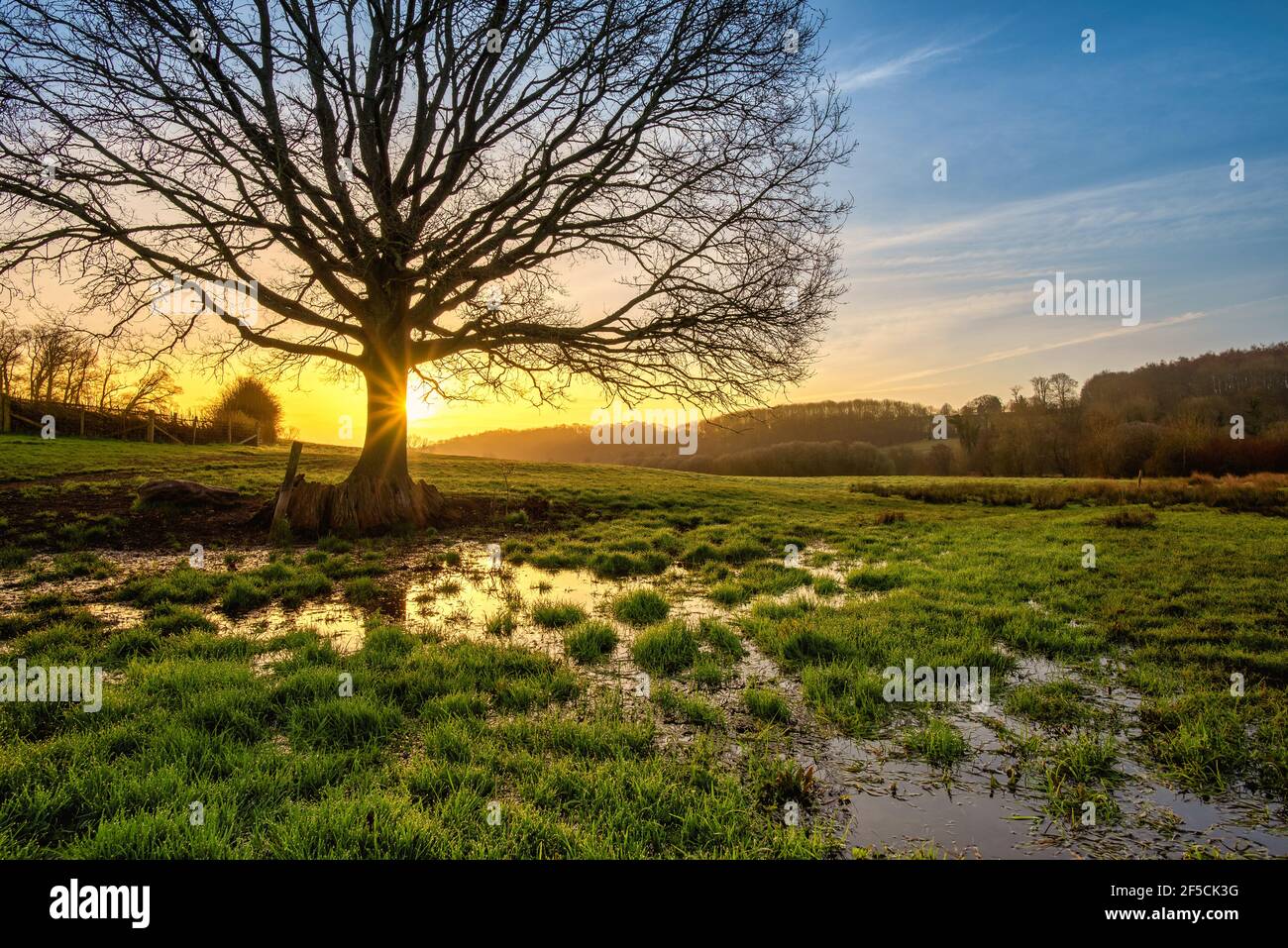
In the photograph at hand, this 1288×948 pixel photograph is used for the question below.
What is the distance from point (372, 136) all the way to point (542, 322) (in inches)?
204

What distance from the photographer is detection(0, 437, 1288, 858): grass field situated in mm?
2861

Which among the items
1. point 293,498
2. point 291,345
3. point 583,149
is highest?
point 583,149

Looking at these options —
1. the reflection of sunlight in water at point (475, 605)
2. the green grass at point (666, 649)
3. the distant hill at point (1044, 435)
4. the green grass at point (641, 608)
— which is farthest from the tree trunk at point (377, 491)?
the distant hill at point (1044, 435)

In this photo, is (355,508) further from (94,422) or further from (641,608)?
(94,422)

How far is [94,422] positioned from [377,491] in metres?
41.3

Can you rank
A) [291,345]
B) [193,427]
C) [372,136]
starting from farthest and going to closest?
[193,427], [291,345], [372,136]

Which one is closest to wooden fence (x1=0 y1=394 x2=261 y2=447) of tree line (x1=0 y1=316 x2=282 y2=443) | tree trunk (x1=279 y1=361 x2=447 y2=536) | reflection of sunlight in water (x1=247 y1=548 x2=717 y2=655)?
tree line (x1=0 y1=316 x2=282 y2=443)

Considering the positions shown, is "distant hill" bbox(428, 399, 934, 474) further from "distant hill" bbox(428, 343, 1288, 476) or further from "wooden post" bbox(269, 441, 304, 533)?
"wooden post" bbox(269, 441, 304, 533)

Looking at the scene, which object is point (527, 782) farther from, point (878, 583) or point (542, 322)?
point (542, 322)

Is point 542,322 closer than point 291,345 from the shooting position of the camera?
No

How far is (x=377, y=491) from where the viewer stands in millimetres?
13086

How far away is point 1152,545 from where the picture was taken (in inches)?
489

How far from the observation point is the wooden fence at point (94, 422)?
36719 millimetres
